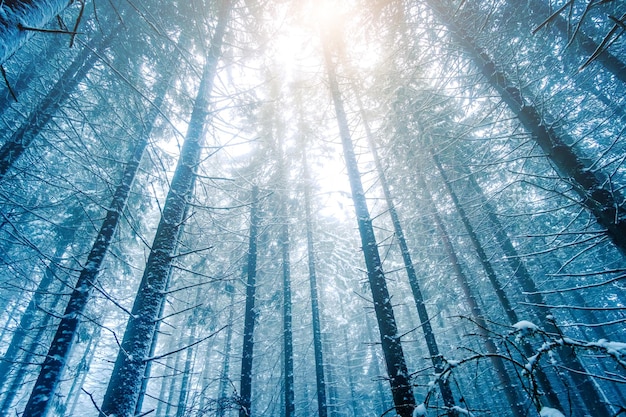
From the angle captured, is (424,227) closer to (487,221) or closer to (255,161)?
(487,221)

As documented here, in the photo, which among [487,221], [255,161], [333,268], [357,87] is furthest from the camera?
[333,268]

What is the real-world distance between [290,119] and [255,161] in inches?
114

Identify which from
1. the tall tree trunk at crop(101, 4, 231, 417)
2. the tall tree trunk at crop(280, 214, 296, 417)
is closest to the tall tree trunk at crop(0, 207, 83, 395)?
the tall tree trunk at crop(280, 214, 296, 417)

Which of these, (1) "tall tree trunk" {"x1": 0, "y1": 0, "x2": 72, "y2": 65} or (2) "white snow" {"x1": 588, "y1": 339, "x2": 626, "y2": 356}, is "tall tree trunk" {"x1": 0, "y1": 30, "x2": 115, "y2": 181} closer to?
(1) "tall tree trunk" {"x1": 0, "y1": 0, "x2": 72, "y2": 65}

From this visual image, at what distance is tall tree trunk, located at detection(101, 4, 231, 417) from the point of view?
3309 mm

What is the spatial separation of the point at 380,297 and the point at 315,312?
7868mm

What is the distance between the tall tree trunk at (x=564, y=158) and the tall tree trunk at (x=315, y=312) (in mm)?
8203

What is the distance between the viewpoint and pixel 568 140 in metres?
8.46

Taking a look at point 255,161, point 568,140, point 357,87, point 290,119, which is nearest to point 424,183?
point 568,140

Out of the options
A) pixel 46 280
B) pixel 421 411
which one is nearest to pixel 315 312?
pixel 421 411

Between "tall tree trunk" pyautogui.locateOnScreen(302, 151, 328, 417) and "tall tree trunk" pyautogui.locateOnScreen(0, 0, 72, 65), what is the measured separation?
10.7m

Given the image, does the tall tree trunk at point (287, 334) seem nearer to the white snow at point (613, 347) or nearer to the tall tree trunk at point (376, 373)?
the white snow at point (613, 347)

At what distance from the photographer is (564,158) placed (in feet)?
14.1

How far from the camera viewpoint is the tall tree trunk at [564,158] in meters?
3.66
